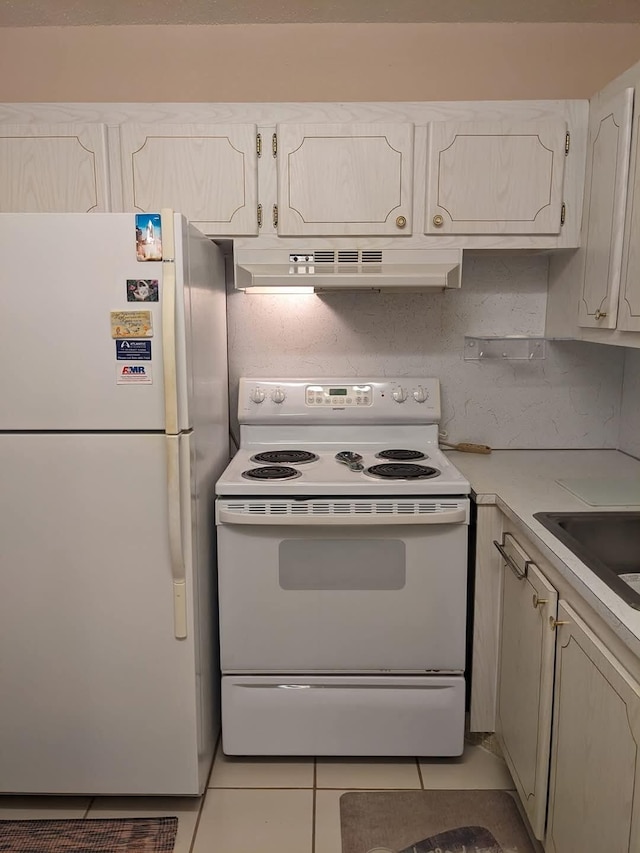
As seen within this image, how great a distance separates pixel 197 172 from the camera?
2.19 m

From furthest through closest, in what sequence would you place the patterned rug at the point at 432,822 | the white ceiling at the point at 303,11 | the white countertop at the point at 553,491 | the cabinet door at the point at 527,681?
the white ceiling at the point at 303,11 < the patterned rug at the point at 432,822 < the cabinet door at the point at 527,681 < the white countertop at the point at 553,491

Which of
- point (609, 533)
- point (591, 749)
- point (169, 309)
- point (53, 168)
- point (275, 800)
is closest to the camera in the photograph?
point (591, 749)

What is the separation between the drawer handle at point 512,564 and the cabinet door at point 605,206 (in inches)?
29.0

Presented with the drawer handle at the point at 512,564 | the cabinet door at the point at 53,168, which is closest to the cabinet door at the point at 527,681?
the drawer handle at the point at 512,564

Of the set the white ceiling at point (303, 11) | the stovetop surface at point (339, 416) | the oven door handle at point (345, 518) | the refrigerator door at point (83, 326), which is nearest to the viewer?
the refrigerator door at point (83, 326)

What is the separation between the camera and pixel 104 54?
2.45 m

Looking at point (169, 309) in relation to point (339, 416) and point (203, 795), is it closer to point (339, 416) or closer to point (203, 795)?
point (339, 416)

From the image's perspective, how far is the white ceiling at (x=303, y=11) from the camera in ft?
7.45

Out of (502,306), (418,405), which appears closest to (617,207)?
(502,306)

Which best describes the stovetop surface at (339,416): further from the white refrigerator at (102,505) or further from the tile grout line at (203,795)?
the tile grout line at (203,795)

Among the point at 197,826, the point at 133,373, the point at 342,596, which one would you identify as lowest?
the point at 197,826

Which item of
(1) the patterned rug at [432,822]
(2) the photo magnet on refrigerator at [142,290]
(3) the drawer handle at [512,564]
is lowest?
(1) the patterned rug at [432,822]

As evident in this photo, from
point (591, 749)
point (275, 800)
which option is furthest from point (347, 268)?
point (275, 800)

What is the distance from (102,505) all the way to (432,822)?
51.9 inches
